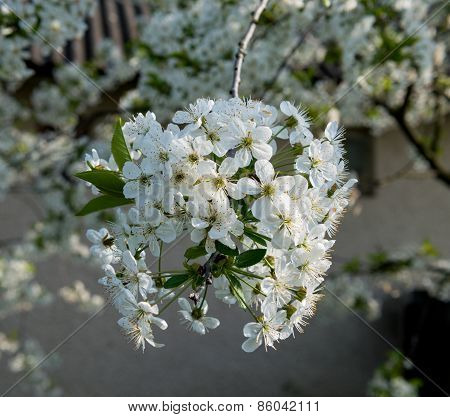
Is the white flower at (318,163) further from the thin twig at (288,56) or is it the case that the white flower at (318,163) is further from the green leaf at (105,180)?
the thin twig at (288,56)

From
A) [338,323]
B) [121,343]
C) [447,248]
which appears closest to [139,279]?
[121,343]

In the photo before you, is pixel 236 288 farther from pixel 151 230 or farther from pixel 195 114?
pixel 195 114

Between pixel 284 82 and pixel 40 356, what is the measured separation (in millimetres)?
2283

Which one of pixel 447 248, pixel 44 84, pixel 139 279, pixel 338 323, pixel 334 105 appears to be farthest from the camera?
pixel 447 248

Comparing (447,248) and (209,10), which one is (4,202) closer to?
(209,10)

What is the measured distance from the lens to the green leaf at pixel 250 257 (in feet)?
3.28

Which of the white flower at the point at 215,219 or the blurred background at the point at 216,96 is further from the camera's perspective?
the blurred background at the point at 216,96

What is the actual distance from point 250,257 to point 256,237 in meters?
0.04

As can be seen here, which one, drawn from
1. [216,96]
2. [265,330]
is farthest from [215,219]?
[216,96]

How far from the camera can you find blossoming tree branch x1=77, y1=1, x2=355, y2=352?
3.20 ft

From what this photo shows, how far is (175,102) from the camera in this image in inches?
108

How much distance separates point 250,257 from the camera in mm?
1004

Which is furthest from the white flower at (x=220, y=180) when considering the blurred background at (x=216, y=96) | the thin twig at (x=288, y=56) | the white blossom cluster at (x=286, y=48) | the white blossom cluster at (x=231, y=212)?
the white blossom cluster at (x=286, y=48)

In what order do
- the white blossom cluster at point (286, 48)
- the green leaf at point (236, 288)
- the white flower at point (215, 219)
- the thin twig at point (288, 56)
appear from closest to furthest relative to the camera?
the white flower at point (215, 219) < the green leaf at point (236, 288) < the thin twig at point (288, 56) < the white blossom cluster at point (286, 48)
